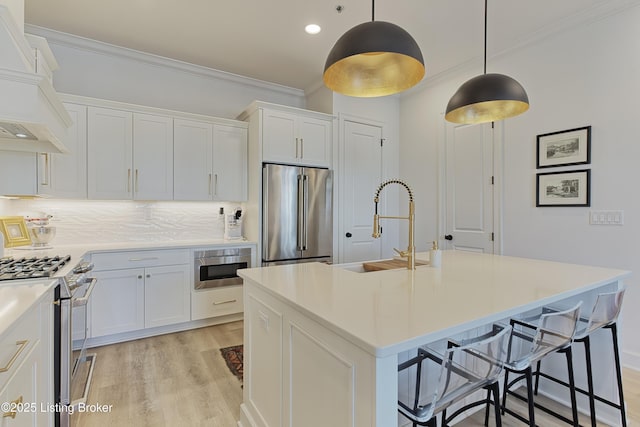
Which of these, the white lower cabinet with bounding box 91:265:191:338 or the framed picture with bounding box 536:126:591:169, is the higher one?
the framed picture with bounding box 536:126:591:169

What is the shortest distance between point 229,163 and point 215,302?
1569 mm

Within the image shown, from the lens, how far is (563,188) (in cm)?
285

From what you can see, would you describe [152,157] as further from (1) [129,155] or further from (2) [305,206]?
(2) [305,206]

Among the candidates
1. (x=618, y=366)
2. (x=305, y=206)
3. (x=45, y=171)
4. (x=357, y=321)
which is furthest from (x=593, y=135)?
(x=45, y=171)

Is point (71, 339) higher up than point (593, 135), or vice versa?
point (593, 135)

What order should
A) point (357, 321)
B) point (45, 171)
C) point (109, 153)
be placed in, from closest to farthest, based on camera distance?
point (357, 321), point (45, 171), point (109, 153)

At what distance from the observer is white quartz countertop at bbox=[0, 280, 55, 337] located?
3.51 ft

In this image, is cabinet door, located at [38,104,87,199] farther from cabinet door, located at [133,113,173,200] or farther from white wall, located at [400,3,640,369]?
white wall, located at [400,3,640,369]

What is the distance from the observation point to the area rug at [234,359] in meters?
2.43

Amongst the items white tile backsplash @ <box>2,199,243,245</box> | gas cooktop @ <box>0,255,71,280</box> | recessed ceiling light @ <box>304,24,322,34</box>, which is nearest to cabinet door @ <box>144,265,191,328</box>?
white tile backsplash @ <box>2,199,243,245</box>

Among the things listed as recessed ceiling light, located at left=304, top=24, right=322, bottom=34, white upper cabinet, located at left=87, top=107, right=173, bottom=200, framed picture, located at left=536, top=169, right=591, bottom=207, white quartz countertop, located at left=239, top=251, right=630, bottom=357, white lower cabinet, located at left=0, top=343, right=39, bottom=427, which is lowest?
white lower cabinet, located at left=0, top=343, right=39, bottom=427

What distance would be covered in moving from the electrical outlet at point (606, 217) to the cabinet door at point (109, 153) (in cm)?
426

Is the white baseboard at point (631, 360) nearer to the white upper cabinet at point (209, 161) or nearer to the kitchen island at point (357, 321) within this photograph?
the kitchen island at point (357, 321)

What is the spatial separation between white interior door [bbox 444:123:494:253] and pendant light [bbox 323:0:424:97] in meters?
2.21
